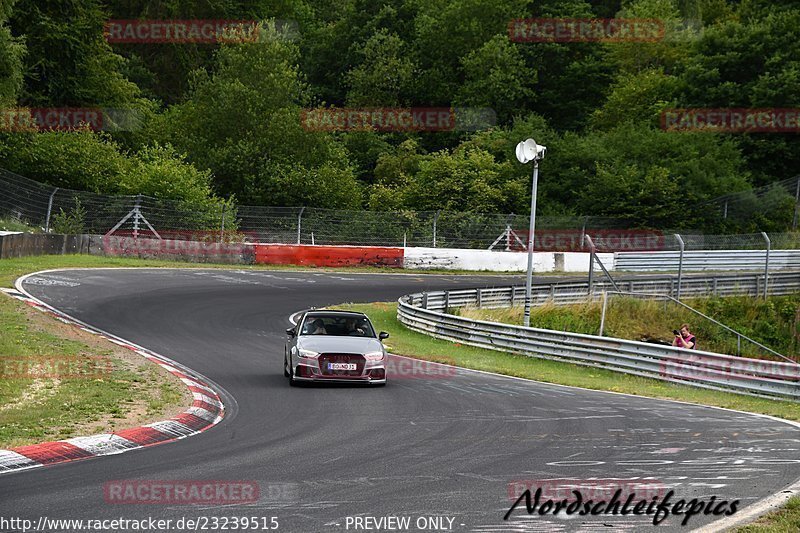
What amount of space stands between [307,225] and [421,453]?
30908 mm

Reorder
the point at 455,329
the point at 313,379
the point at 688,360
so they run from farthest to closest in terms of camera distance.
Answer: the point at 455,329, the point at 688,360, the point at 313,379

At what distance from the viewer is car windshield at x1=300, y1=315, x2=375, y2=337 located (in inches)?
694

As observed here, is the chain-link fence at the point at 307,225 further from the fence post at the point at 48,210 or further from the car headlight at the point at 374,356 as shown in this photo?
the car headlight at the point at 374,356

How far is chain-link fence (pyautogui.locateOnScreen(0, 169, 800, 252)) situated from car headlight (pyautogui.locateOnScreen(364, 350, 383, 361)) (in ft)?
76.2

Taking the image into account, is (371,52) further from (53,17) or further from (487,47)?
(53,17)

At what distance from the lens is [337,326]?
704 inches

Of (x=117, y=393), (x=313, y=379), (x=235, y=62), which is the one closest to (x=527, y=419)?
(x=313, y=379)

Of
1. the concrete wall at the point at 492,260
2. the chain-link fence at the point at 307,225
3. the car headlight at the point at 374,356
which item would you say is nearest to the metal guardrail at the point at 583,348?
the car headlight at the point at 374,356

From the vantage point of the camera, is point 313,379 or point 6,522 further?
point 313,379

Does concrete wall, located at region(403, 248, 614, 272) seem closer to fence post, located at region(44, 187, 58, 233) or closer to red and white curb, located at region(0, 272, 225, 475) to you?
fence post, located at region(44, 187, 58, 233)

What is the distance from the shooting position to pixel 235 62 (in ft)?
187

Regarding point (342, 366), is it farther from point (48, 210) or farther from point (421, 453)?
point (48, 210)

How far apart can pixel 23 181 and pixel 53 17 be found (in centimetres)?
2391

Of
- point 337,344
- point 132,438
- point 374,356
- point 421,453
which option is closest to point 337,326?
point 337,344
